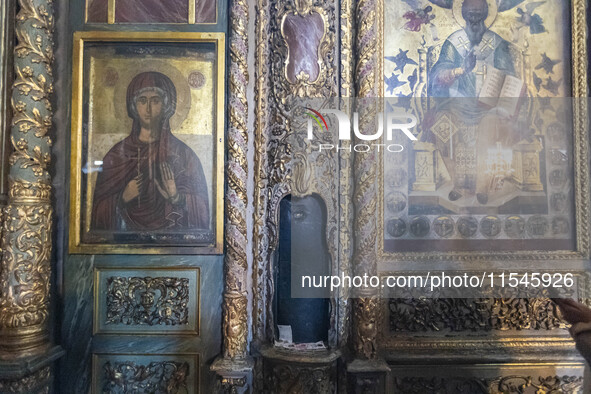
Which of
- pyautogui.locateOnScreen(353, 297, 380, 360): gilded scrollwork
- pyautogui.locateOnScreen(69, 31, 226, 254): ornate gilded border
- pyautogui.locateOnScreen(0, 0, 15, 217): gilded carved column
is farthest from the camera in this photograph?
pyautogui.locateOnScreen(69, 31, 226, 254): ornate gilded border

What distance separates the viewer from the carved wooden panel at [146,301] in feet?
8.29

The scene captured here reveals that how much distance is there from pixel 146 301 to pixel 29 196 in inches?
40.5

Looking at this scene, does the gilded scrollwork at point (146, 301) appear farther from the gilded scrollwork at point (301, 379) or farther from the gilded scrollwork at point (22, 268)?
the gilded scrollwork at point (301, 379)

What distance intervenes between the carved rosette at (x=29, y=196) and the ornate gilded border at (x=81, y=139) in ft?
0.55

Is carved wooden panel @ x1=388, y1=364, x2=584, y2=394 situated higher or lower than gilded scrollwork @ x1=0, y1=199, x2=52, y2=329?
lower

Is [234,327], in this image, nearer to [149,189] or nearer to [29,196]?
[149,189]

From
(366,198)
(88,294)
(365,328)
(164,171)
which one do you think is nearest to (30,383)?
(88,294)

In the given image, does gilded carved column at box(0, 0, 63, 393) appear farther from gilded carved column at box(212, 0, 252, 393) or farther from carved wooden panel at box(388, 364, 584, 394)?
carved wooden panel at box(388, 364, 584, 394)

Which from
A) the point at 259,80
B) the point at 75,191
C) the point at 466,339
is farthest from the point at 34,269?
the point at 466,339

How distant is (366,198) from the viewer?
2.51 m

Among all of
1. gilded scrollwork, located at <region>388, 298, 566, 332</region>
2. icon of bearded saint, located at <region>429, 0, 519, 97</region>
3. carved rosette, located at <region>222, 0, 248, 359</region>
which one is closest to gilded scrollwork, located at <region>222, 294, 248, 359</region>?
carved rosette, located at <region>222, 0, 248, 359</region>

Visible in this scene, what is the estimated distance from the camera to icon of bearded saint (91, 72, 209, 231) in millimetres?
2566

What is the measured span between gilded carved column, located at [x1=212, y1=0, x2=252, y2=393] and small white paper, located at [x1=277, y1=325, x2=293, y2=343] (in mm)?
250

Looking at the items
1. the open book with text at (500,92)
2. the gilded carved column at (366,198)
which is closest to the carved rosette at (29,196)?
the gilded carved column at (366,198)
